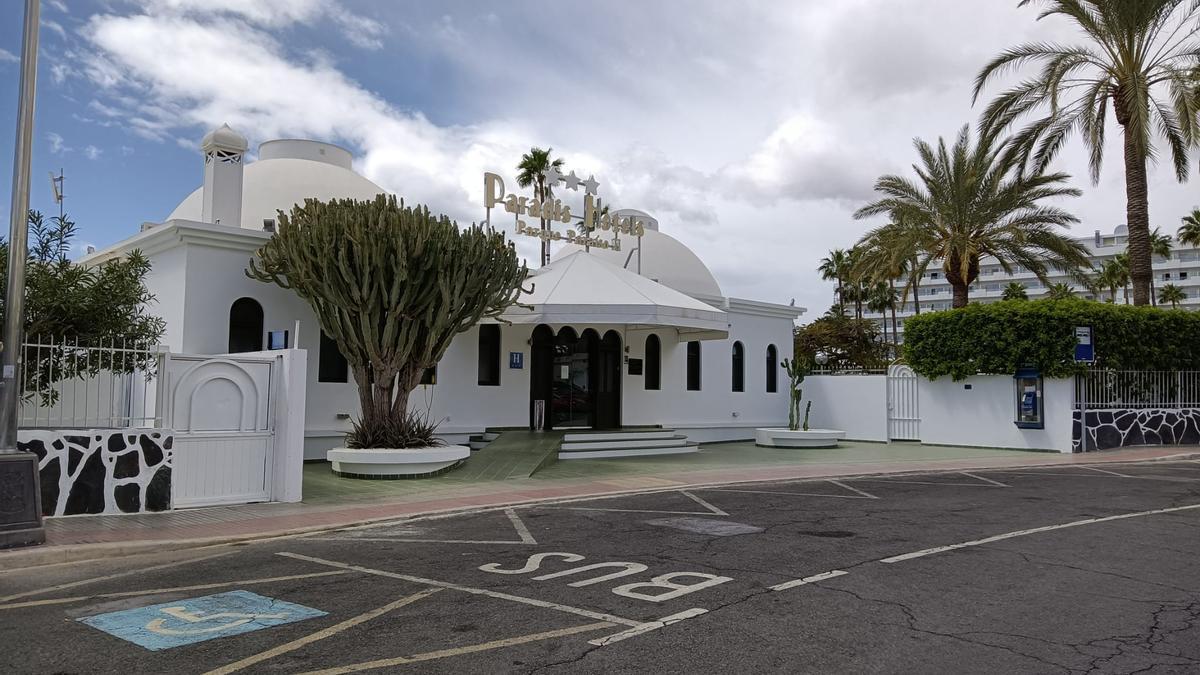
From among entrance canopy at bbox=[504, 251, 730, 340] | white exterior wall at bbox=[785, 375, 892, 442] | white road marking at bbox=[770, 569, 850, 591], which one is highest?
entrance canopy at bbox=[504, 251, 730, 340]

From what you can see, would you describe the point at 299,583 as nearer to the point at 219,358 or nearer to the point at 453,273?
the point at 219,358

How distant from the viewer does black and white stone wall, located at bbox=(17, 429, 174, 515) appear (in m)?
9.89

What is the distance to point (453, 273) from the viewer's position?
1529 cm

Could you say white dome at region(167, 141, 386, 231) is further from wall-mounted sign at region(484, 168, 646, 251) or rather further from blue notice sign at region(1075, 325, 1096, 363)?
blue notice sign at region(1075, 325, 1096, 363)

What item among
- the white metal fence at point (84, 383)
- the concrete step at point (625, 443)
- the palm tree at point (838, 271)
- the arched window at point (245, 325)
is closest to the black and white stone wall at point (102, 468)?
the white metal fence at point (84, 383)

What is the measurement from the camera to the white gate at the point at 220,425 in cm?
1111

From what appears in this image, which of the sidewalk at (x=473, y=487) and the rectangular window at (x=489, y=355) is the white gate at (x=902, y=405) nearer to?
the sidewalk at (x=473, y=487)

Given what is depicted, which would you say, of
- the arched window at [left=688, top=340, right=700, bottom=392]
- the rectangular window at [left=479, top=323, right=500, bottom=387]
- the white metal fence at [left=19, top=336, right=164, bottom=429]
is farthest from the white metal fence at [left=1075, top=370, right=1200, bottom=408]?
the white metal fence at [left=19, top=336, right=164, bottom=429]

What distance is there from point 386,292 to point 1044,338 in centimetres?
1578

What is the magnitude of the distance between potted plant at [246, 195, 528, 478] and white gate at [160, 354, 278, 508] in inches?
109

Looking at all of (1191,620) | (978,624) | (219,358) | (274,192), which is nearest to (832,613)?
(978,624)

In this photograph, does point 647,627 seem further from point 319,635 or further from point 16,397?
point 16,397

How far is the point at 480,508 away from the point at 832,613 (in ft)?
21.2

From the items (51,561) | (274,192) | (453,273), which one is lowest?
(51,561)
